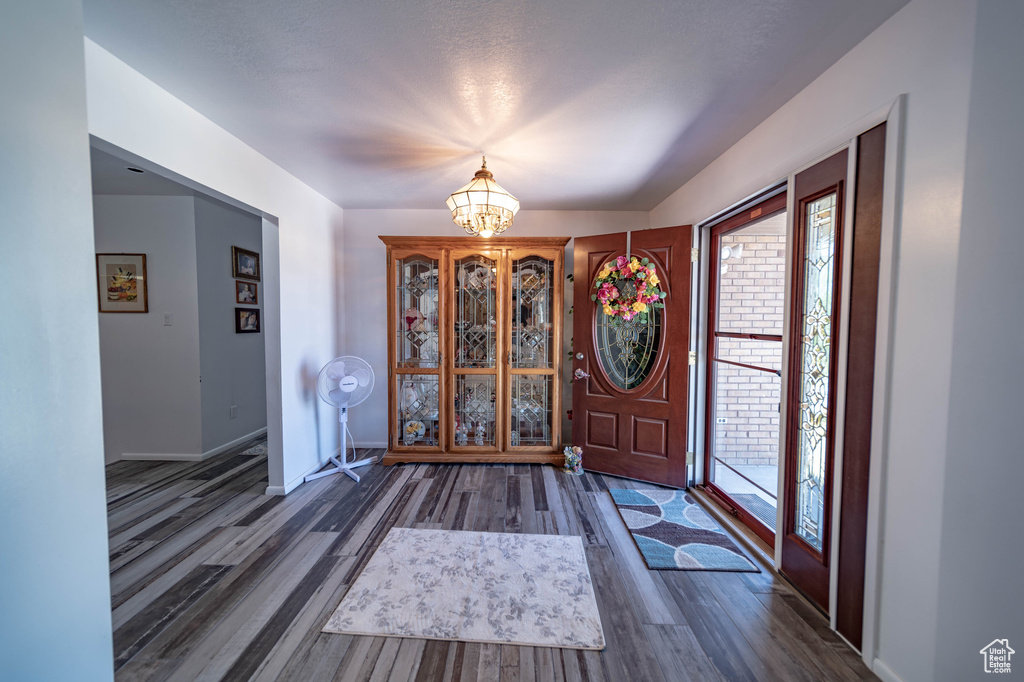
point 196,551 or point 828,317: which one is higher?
point 828,317

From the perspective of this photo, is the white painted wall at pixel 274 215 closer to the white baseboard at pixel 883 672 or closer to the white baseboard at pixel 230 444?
the white baseboard at pixel 230 444

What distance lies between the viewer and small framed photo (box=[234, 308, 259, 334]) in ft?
13.8

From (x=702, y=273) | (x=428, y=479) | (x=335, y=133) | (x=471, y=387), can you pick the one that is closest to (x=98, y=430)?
(x=335, y=133)

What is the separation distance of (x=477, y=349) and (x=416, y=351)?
604 millimetres

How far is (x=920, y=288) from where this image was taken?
131 centimetres

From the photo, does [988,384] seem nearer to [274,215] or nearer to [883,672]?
[883,672]

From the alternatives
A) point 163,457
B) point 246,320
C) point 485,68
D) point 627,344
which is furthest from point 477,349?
point 163,457

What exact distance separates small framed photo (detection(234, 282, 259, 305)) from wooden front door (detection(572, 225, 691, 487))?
3.81 m

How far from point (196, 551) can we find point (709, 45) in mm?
3753

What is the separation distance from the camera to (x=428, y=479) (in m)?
3.29

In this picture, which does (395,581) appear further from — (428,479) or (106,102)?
(106,102)

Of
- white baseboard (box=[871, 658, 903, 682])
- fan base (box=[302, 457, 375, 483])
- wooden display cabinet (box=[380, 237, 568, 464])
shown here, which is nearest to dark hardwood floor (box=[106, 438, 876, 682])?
white baseboard (box=[871, 658, 903, 682])

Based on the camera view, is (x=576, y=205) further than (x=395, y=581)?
Yes

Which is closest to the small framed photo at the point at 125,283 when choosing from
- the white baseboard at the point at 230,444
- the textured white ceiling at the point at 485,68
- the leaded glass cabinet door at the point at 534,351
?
the white baseboard at the point at 230,444
